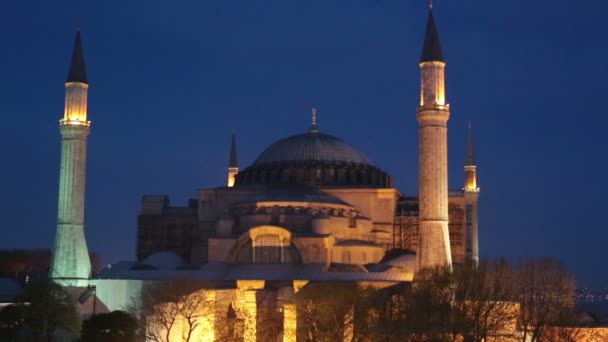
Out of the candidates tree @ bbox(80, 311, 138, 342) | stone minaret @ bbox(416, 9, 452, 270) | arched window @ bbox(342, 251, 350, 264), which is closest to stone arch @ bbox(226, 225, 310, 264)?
arched window @ bbox(342, 251, 350, 264)

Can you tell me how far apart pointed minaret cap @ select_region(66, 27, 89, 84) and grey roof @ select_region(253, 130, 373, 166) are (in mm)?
13475

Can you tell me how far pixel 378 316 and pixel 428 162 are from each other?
24.5ft

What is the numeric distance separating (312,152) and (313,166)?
1411mm

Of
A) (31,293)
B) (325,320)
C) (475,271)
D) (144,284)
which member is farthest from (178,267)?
(475,271)

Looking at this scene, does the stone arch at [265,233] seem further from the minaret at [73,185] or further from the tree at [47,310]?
the tree at [47,310]

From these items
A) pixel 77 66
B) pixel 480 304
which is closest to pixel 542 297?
pixel 480 304

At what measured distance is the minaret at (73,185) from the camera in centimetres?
4572

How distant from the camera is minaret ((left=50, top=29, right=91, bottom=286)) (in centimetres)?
4572

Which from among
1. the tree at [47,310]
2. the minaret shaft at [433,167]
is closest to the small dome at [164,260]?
the tree at [47,310]

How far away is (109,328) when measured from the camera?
40031 millimetres

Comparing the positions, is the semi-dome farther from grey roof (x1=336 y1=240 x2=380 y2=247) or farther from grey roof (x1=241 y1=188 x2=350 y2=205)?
grey roof (x1=336 y1=240 x2=380 y2=247)

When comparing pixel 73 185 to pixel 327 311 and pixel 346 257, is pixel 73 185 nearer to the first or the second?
pixel 346 257

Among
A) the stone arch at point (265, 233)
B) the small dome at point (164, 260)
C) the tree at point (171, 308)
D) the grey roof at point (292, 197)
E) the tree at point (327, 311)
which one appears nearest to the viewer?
the tree at point (327, 311)

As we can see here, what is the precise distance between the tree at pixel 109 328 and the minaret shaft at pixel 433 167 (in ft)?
38.1
